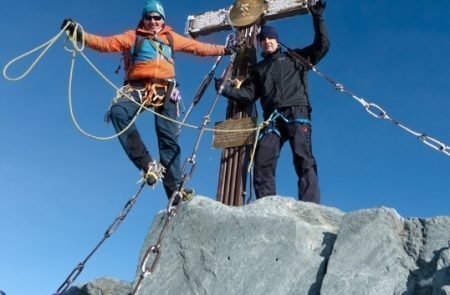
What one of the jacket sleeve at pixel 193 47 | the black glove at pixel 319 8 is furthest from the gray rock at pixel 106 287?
the black glove at pixel 319 8

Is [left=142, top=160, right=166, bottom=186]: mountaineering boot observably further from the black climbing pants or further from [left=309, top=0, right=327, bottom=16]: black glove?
[left=309, top=0, right=327, bottom=16]: black glove

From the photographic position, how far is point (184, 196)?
6617mm

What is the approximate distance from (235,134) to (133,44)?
5.79ft

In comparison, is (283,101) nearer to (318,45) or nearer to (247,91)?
(247,91)

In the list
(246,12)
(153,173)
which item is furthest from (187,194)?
(246,12)

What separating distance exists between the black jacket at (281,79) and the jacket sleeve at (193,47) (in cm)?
54

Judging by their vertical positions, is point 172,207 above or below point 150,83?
below

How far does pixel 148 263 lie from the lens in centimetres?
601

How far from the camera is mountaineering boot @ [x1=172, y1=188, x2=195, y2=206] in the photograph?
6.34m

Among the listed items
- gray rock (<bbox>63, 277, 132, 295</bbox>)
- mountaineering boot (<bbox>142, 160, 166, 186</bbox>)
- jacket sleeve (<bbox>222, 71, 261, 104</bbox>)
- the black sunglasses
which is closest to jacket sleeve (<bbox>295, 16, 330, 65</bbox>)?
jacket sleeve (<bbox>222, 71, 261, 104</bbox>)

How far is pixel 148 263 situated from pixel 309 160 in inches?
95.6

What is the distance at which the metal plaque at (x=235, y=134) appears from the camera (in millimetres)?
8062

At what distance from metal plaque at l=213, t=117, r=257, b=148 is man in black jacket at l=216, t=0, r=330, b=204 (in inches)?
10.4

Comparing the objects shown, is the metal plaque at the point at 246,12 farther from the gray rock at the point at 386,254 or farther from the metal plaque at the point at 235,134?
the gray rock at the point at 386,254
